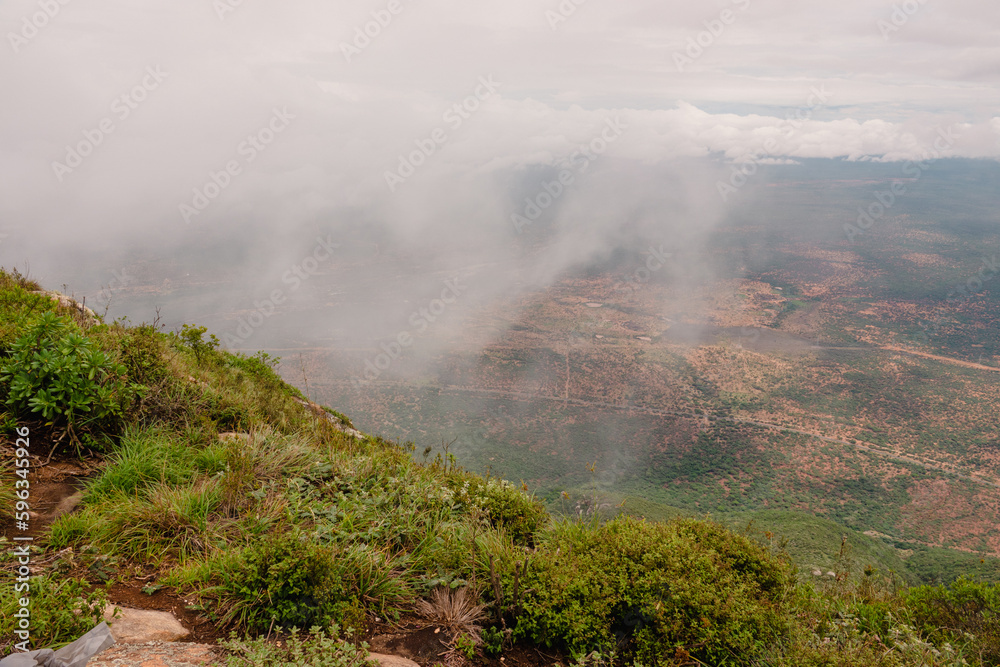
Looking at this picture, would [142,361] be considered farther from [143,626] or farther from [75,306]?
[75,306]

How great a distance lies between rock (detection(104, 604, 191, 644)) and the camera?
116 inches

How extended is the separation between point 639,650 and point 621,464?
51538 millimetres

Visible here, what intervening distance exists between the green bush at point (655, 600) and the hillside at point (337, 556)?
0.6 inches

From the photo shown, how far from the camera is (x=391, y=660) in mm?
3295

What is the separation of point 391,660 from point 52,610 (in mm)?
2027

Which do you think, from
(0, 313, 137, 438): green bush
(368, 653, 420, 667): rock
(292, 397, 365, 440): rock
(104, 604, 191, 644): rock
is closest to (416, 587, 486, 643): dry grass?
(368, 653, 420, 667): rock

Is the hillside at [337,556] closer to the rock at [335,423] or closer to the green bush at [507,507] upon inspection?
the green bush at [507,507]

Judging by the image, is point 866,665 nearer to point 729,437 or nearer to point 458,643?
point 458,643

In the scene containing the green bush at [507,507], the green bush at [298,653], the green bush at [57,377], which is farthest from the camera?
the green bush at [507,507]

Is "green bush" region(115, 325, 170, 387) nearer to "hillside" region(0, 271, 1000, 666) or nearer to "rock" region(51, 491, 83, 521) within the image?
"hillside" region(0, 271, 1000, 666)

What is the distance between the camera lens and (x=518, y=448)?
52.7m

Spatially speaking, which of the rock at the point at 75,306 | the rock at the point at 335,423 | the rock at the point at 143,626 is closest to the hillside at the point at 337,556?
the rock at the point at 143,626

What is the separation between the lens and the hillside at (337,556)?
3.43 meters

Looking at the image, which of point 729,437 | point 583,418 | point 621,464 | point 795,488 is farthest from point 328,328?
point 795,488
